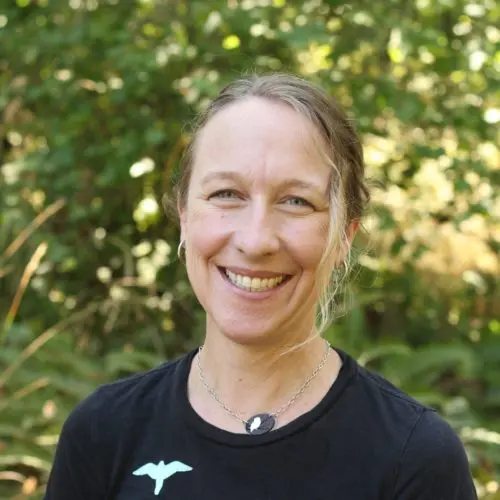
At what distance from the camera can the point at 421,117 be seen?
5070 millimetres

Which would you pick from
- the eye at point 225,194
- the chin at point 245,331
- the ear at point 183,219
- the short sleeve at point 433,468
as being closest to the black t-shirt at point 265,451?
the short sleeve at point 433,468

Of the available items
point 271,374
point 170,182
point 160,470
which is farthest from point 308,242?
point 170,182

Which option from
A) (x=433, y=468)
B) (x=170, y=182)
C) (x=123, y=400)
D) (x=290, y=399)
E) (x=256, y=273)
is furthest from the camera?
(x=170, y=182)

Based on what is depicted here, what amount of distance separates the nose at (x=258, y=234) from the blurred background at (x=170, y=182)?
8.33 feet

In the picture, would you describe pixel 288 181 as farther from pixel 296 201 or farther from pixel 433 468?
pixel 433 468

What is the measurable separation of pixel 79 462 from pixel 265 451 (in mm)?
476

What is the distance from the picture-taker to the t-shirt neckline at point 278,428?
2.07m

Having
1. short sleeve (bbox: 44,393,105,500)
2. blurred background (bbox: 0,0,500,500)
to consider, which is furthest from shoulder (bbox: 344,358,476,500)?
blurred background (bbox: 0,0,500,500)

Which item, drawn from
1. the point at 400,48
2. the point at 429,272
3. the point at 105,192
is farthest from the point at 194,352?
the point at 429,272

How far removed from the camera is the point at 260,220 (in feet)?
6.62

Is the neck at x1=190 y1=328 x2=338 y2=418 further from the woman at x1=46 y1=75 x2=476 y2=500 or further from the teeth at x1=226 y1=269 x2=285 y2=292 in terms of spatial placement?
the teeth at x1=226 y1=269 x2=285 y2=292

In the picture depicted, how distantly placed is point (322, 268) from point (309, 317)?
0.50 feet

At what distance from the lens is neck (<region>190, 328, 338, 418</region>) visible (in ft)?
7.13

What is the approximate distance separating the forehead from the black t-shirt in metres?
0.49
